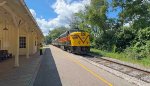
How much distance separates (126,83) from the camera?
12.8m

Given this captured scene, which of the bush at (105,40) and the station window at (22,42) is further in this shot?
the bush at (105,40)

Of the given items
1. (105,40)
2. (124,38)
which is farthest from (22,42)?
(105,40)

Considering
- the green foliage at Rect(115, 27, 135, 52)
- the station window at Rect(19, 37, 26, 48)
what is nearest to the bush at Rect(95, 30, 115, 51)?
the green foliage at Rect(115, 27, 135, 52)

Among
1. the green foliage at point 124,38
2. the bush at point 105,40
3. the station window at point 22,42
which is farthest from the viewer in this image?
the bush at point 105,40

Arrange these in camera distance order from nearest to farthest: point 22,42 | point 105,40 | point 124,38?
point 22,42
point 124,38
point 105,40

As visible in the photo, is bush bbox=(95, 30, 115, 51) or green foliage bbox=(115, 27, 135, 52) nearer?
green foliage bbox=(115, 27, 135, 52)

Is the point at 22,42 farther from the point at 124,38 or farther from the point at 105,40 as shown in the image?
the point at 105,40

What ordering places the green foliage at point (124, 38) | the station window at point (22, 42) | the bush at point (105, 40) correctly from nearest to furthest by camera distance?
the station window at point (22, 42)
the green foliage at point (124, 38)
the bush at point (105, 40)

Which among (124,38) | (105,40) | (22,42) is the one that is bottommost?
(22,42)

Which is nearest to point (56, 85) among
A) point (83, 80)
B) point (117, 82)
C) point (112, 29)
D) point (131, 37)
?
point (83, 80)

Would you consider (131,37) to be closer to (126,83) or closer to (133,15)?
(133,15)

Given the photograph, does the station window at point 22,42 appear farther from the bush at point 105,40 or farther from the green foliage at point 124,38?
the bush at point 105,40

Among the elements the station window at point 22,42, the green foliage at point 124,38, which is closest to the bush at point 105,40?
the green foliage at point 124,38

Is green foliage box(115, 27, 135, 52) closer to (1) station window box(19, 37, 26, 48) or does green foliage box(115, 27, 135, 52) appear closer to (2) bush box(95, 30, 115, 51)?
(2) bush box(95, 30, 115, 51)
